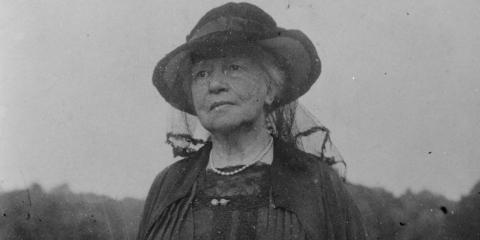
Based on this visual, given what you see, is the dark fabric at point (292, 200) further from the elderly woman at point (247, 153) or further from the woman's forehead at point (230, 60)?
the woman's forehead at point (230, 60)

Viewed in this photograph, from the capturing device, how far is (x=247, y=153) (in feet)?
6.02

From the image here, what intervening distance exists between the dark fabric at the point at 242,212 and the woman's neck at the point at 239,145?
0.04 m

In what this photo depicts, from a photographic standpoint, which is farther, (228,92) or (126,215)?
(126,215)

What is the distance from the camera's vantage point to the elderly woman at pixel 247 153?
173 cm

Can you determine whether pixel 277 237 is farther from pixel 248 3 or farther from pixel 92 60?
pixel 92 60

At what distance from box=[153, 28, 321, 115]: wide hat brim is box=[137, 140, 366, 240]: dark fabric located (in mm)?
169

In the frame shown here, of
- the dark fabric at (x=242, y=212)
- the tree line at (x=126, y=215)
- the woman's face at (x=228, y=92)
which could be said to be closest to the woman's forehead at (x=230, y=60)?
the woman's face at (x=228, y=92)

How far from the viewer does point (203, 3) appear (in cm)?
202

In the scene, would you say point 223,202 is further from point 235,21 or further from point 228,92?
point 235,21

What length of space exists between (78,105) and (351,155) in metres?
0.92

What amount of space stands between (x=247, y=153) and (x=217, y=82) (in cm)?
23

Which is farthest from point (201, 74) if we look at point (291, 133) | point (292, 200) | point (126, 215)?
point (126, 215)

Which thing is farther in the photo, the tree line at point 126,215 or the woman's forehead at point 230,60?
the tree line at point 126,215

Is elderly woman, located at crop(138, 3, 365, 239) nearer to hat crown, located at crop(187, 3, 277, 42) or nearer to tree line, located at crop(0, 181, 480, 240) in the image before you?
hat crown, located at crop(187, 3, 277, 42)
